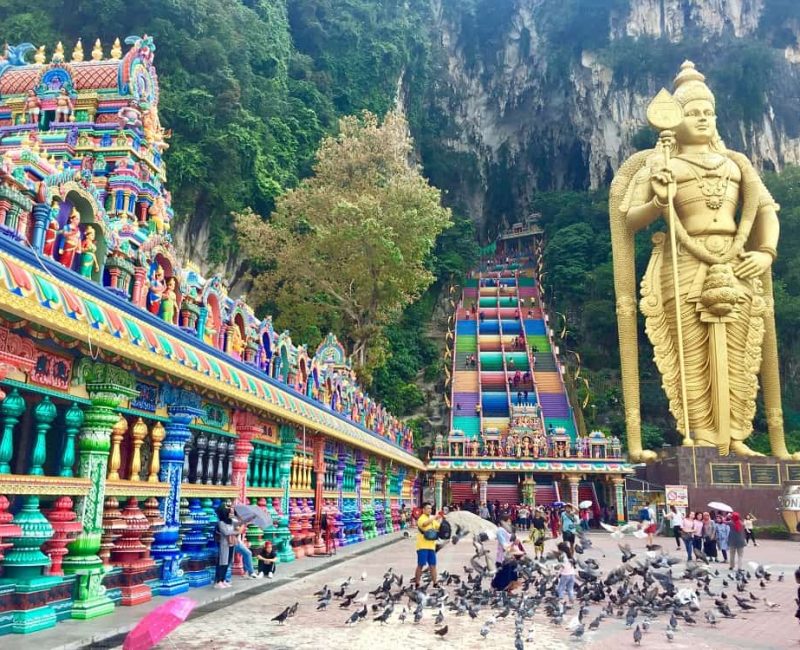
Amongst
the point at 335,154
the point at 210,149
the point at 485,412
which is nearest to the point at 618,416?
the point at 485,412

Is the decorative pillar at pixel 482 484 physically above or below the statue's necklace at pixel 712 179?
below

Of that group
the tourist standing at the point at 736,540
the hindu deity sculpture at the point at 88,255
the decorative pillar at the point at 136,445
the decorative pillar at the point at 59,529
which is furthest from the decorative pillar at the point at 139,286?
the tourist standing at the point at 736,540

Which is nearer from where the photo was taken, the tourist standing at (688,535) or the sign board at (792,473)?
the tourist standing at (688,535)

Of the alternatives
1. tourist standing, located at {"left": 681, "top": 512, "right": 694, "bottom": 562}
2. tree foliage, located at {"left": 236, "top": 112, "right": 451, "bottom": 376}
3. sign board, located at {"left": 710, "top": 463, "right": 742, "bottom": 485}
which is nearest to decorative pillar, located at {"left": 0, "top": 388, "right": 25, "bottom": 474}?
tourist standing, located at {"left": 681, "top": 512, "right": 694, "bottom": 562}

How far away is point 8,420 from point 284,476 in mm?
5680

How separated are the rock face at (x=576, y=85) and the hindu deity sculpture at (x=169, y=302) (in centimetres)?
4610

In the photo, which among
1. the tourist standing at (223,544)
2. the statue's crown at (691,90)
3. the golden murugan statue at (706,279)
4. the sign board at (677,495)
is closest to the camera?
the tourist standing at (223,544)

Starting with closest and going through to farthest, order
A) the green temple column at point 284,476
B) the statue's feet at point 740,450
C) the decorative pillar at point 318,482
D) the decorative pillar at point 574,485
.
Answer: the green temple column at point 284,476 → the decorative pillar at point 318,482 → the statue's feet at point 740,450 → the decorative pillar at point 574,485

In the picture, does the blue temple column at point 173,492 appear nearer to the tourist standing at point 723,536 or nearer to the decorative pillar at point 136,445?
the decorative pillar at point 136,445

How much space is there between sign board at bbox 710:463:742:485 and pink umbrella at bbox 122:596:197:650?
57.5 ft

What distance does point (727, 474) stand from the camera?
17641 mm

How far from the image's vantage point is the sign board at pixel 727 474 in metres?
17.6

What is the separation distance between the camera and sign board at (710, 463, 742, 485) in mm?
17578

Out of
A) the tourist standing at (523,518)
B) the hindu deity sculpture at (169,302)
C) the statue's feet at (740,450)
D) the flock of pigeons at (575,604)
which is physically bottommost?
the tourist standing at (523,518)
